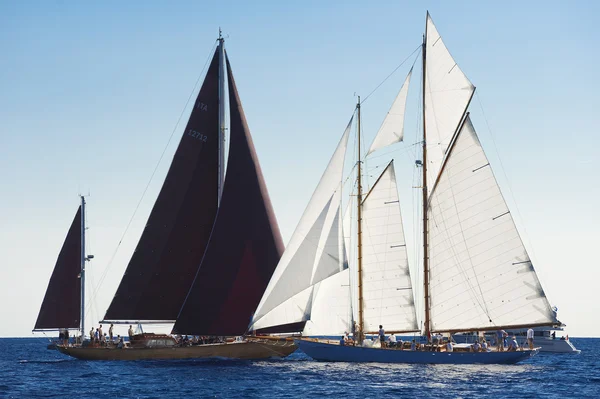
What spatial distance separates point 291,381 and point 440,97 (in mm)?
20689

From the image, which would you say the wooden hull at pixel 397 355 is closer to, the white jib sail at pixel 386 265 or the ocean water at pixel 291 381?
the ocean water at pixel 291 381

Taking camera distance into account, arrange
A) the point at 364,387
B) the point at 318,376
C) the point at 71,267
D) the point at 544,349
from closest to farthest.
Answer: the point at 364,387 < the point at 318,376 < the point at 71,267 < the point at 544,349

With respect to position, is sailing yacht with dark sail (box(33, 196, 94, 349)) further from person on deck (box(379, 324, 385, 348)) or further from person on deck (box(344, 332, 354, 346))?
person on deck (box(379, 324, 385, 348))

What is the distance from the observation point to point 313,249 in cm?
5022

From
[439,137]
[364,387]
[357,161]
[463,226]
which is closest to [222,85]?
[357,161]

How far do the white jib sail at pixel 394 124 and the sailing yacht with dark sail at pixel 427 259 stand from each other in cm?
6

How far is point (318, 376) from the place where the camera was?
47.8m

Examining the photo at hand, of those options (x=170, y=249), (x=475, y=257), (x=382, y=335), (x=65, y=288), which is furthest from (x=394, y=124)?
(x=65, y=288)

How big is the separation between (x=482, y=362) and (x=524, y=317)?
174 inches

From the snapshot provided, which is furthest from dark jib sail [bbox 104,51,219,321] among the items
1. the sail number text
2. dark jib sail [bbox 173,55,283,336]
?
dark jib sail [bbox 173,55,283,336]

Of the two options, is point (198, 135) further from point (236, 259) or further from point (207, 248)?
point (236, 259)

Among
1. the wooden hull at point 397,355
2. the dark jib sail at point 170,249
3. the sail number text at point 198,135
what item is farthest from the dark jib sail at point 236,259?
the wooden hull at point 397,355

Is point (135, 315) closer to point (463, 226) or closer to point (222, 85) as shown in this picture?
point (222, 85)

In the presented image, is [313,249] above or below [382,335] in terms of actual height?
above
